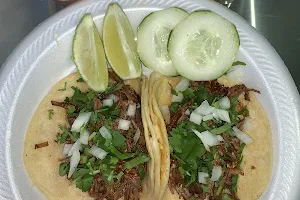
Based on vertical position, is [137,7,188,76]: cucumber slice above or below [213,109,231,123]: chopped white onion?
above

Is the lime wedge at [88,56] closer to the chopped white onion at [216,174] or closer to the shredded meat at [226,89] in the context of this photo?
the shredded meat at [226,89]

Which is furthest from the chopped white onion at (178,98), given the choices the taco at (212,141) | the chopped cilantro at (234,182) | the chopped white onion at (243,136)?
the chopped cilantro at (234,182)

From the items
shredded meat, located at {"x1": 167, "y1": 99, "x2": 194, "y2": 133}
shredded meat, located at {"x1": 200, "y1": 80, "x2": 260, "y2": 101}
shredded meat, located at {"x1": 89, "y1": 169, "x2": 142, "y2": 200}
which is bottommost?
shredded meat, located at {"x1": 89, "y1": 169, "x2": 142, "y2": 200}

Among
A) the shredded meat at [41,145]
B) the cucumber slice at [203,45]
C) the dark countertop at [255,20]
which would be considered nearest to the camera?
the cucumber slice at [203,45]

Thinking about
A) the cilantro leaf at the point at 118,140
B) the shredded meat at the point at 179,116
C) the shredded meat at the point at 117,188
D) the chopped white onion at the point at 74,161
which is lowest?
the shredded meat at the point at 117,188

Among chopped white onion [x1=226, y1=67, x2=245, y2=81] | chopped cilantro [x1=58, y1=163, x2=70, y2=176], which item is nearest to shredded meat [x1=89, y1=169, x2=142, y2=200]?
chopped cilantro [x1=58, y1=163, x2=70, y2=176]

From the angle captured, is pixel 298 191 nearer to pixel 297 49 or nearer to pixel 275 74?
pixel 275 74

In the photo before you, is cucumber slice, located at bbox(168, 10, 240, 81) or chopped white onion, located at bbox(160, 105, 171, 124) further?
chopped white onion, located at bbox(160, 105, 171, 124)

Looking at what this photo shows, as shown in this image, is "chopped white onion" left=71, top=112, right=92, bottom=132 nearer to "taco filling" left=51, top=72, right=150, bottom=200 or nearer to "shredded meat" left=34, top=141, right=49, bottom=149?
"taco filling" left=51, top=72, right=150, bottom=200
